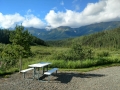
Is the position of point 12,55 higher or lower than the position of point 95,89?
higher

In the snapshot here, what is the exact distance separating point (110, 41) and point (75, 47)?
484 feet

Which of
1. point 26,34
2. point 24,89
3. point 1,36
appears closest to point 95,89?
point 24,89

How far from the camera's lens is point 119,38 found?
6206 inches

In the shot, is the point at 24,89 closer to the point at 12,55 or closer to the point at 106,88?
the point at 106,88

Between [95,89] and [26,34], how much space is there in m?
7.68

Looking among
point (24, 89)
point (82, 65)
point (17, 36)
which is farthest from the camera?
point (82, 65)

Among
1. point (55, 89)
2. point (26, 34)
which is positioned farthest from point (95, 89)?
point (26, 34)

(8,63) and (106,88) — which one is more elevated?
(8,63)

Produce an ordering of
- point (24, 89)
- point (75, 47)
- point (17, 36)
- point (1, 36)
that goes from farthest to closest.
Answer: point (1, 36)
point (75, 47)
point (17, 36)
point (24, 89)

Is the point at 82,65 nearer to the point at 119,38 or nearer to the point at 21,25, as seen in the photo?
the point at 21,25

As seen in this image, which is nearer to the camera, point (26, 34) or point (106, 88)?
point (106, 88)

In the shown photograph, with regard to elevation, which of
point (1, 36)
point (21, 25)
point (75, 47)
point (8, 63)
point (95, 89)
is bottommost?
point (95, 89)

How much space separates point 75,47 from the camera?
2108cm

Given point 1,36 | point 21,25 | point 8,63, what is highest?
point 1,36
